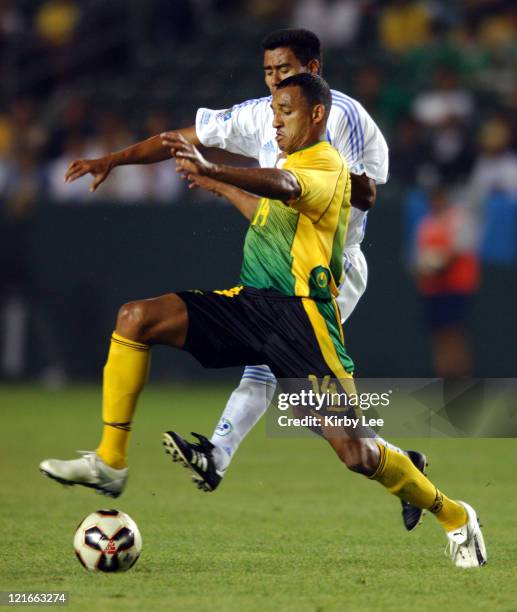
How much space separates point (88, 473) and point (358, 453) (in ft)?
4.00

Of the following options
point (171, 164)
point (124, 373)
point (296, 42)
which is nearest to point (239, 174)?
point (124, 373)

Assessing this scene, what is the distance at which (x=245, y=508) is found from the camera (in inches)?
332

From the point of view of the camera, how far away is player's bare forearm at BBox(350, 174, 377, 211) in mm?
7051

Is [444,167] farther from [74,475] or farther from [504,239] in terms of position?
[74,475]

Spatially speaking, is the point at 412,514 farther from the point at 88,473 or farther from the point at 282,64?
the point at 282,64

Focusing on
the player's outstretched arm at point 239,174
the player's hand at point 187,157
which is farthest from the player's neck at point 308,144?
the player's hand at point 187,157

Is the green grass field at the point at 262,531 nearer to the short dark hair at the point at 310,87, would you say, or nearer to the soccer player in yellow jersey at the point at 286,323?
the soccer player in yellow jersey at the point at 286,323

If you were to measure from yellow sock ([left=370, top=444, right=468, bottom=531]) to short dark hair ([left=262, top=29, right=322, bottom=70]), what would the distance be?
7.84 feet

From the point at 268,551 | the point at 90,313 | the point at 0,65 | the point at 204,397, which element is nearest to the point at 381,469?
the point at 268,551

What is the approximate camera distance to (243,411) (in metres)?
7.44

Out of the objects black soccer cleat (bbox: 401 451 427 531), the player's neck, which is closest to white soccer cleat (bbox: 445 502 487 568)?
black soccer cleat (bbox: 401 451 427 531)

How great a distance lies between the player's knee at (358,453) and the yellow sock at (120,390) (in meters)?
0.98

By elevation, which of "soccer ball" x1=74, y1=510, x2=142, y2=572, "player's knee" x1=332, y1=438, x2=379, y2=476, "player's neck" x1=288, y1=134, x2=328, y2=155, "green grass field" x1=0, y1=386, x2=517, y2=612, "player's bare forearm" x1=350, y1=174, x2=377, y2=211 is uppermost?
"player's neck" x1=288, y1=134, x2=328, y2=155

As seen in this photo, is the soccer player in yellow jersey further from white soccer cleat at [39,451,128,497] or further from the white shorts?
the white shorts
